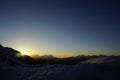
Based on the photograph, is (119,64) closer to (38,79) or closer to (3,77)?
(38,79)

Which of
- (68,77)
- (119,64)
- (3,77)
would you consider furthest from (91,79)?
(3,77)

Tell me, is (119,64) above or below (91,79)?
above

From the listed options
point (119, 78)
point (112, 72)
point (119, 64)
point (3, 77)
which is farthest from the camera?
point (3, 77)

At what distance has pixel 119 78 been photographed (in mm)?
27891

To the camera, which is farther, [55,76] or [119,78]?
[55,76]

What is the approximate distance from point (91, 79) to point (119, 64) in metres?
7.04

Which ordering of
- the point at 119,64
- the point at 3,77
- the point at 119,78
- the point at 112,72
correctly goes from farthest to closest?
the point at 3,77 → the point at 119,64 → the point at 112,72 → the point at 119,78

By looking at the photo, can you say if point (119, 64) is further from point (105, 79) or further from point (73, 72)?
point (73, 72)

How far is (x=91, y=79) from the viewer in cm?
2938

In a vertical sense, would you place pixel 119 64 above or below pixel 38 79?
above

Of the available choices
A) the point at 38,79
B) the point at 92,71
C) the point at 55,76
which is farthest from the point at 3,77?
the point at 92,71

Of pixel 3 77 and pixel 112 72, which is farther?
pixel 3 77

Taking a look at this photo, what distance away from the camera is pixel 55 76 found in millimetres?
32688

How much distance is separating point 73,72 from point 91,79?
4669mm
